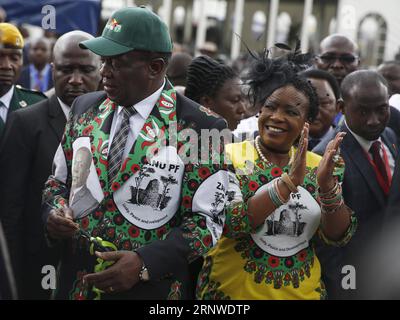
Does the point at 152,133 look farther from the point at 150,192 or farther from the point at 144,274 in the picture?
the point at 144,274

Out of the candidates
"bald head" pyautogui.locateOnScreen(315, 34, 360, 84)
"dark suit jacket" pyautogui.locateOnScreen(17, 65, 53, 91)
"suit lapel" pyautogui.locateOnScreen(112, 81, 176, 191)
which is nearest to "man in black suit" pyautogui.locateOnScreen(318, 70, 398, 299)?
"suit lapel" pyautogui.locateOnScreen(112, 81, 176, 191)

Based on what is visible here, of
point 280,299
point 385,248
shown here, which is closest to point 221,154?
point 280,299

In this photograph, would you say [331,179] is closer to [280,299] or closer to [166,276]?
[280,299]

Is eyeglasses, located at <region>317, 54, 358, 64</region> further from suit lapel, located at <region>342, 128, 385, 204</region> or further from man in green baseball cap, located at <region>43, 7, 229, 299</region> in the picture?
man in green baseball cap, located at <region>43, 7, 229, 299</region>

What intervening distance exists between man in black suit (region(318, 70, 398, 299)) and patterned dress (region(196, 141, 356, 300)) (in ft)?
1.21

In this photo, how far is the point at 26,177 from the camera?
16.6ft

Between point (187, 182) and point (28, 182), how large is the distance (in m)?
A: 1.44

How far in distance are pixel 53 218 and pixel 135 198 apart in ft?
1.30

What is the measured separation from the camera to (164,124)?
4.08 m

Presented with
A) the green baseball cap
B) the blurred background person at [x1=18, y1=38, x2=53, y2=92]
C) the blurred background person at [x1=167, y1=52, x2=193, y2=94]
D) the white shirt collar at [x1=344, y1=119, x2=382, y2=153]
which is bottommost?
the blurred background person at [x1=18, y1=38, x2=53, y2=92]

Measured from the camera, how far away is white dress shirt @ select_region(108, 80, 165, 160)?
4047 millimetres

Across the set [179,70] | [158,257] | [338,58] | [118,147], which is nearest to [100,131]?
[118,147]

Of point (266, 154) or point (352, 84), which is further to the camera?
point (352, 84)

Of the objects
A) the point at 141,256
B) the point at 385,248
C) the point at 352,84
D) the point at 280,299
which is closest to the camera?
the point at 141,256
